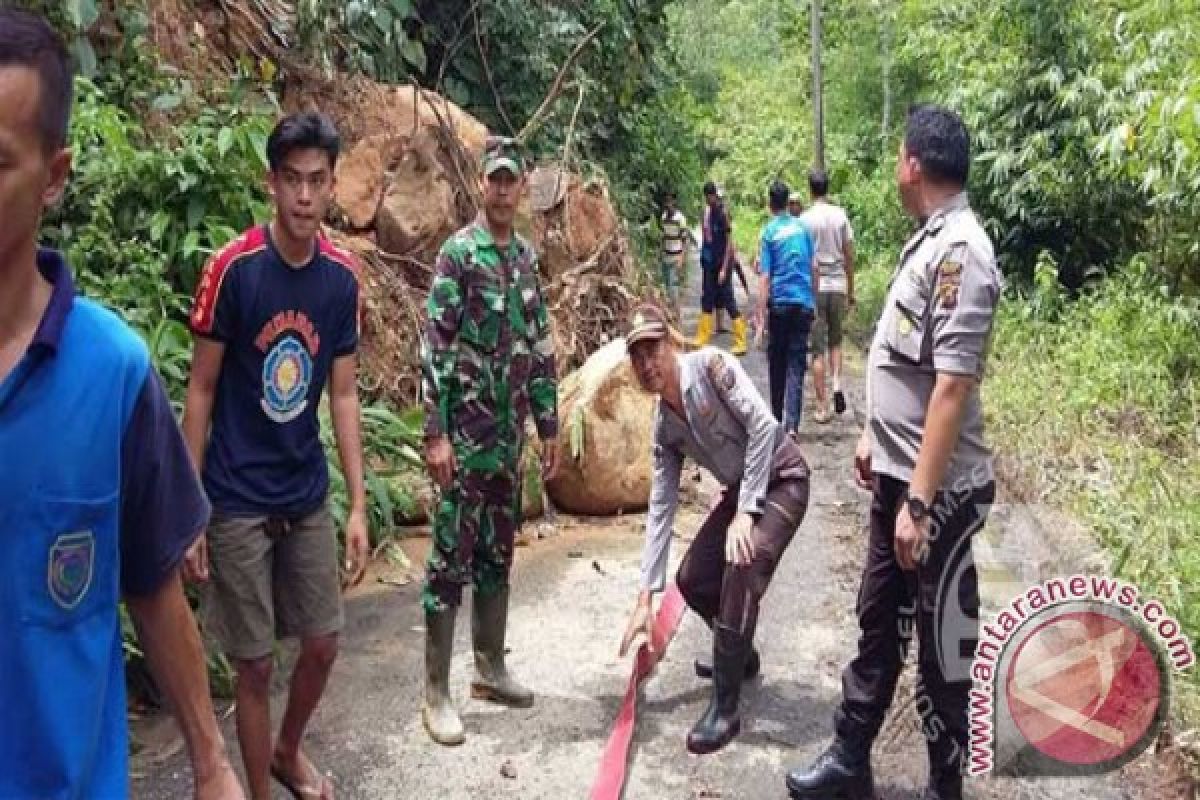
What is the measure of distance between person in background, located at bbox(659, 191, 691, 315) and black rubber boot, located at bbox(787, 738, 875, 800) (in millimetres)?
9435

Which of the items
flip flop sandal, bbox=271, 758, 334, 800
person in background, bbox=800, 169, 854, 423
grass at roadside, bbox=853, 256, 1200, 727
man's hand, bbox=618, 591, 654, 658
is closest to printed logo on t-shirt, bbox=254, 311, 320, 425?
flip flop sandal, bbox=271, 758, 334, 800

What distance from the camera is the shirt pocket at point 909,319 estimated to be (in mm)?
3381

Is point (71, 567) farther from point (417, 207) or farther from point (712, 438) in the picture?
point (417, 207)

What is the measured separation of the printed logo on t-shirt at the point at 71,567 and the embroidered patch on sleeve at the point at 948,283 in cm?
244

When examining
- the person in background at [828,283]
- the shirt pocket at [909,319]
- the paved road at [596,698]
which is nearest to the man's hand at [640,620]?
the paved road at [596,698]

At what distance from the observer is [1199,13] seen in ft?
23.5

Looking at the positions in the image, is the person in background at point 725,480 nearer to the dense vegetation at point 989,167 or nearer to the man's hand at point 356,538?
the man's hand at point 356,538

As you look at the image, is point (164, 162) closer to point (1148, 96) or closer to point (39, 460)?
Result: point (39, 460)

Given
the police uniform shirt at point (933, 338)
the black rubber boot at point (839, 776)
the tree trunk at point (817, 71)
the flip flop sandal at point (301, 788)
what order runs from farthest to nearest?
the tree trunk at point (817, 71) < the black rubber boot at point (839, 776) < the flip flop sandal at point (301, 788) < the police uniform shirt at point (933, 338)

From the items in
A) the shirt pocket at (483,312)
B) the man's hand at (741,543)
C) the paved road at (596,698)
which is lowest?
the paved road at (596,698)

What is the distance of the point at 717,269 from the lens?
1218cm

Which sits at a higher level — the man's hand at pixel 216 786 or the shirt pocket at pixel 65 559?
the shirt pocket at pixel 65 559

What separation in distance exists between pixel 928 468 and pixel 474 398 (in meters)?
1.60

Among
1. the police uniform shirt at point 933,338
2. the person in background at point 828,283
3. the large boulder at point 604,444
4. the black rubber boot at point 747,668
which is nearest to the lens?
the police uniform shirt at point 933,338
